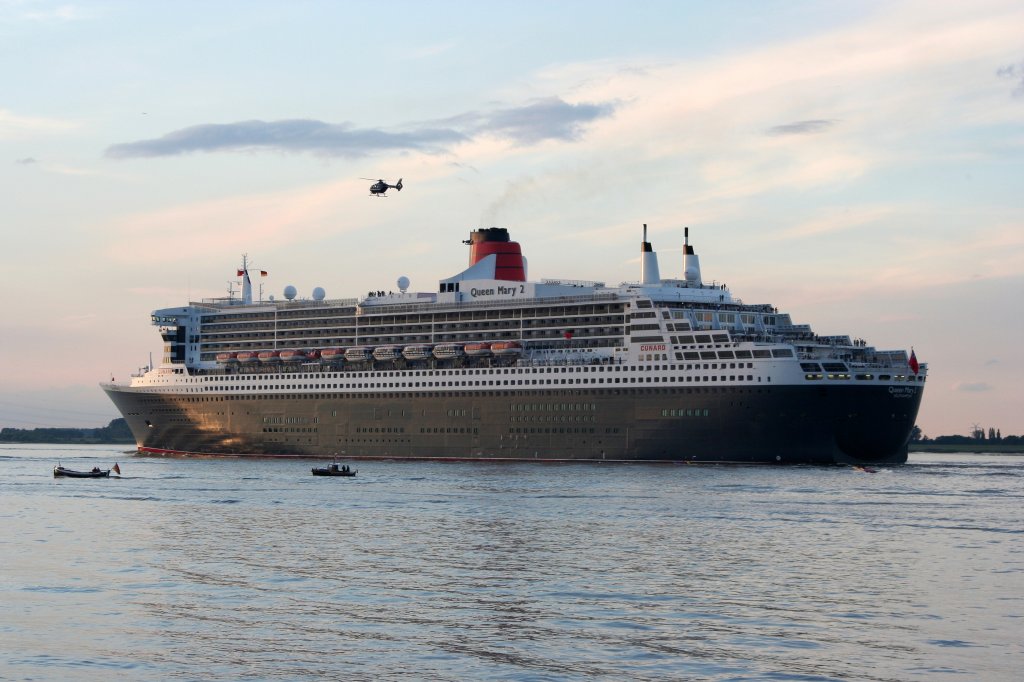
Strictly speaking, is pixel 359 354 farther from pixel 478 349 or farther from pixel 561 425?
pixel 561 425

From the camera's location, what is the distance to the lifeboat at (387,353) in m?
124

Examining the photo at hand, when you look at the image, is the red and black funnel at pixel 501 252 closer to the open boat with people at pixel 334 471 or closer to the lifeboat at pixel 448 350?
the lifeboat at pixel 448 350

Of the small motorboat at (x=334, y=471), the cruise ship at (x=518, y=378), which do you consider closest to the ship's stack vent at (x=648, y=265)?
the cruise ship at (x=518, y=378)

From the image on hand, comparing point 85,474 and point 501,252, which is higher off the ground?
point 501,252

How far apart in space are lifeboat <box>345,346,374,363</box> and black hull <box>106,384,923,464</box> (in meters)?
4.27

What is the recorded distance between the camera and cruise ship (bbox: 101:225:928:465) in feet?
323

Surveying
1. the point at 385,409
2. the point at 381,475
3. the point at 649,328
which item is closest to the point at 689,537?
the point at 381,475

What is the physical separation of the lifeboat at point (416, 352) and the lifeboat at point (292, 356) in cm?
1386

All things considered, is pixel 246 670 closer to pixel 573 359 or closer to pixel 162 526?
pixel 162 526

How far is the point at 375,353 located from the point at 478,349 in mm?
12214

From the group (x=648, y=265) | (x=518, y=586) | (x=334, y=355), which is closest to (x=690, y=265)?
(x=648, y=265)

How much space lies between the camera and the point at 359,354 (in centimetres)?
12625

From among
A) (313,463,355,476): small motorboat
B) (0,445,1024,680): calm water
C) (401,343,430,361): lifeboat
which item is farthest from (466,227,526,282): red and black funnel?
(0,445,1024,680): calm water

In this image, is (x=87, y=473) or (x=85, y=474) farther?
(x=87, y=473)
